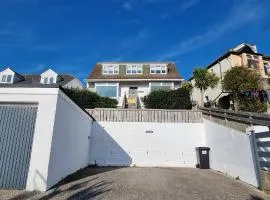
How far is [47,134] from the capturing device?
22.3ft

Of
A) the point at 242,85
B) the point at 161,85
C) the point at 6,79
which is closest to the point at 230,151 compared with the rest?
the point at 242,85

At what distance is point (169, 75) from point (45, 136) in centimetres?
2146

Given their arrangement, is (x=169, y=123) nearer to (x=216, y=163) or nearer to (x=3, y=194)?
(x=216, y=163)

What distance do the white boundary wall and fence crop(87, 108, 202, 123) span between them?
5.85 m

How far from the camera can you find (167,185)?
7.62m

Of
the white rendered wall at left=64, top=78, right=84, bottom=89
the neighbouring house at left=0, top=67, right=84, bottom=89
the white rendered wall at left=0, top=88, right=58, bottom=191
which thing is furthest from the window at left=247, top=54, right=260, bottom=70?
the white rendered wall at left=0, top=88, right=58, bottom=191

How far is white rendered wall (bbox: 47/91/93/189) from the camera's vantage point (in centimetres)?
711

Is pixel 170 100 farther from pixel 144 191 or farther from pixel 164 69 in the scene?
pixel 144 191

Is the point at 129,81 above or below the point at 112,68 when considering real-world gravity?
below

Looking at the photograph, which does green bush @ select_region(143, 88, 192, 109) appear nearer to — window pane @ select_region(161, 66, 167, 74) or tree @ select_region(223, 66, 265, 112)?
tree @ select_region(223, 66, 265, 112)

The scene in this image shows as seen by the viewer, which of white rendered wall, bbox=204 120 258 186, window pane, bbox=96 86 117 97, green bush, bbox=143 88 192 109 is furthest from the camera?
window pane, bbox=96 86 117 97

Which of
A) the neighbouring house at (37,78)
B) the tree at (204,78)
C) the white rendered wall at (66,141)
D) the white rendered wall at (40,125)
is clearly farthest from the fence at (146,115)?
the neighbouring house at (37,78)

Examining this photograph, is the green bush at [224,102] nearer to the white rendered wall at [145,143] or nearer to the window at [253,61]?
the window at [253,61]

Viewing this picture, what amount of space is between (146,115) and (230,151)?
5.87m
